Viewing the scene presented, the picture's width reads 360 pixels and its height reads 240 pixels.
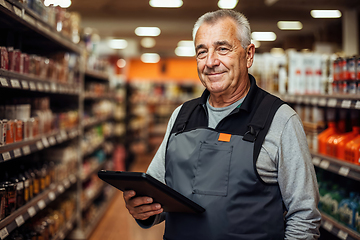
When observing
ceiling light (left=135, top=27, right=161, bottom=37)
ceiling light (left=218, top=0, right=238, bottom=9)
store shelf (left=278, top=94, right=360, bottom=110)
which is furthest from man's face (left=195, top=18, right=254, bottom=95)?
ceiling light (left=135, top=27, right=161, bottom=37)

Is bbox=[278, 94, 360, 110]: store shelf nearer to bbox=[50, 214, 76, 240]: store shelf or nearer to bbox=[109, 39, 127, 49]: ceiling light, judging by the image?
bbox=[50, 214, 76, 240]: store shelf

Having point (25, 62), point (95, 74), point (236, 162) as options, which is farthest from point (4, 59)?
point (95, 74)

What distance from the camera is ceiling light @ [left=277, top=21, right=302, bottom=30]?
8.88m

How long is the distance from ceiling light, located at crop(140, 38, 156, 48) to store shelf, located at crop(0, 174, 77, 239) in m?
8.93

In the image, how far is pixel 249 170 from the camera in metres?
1.39

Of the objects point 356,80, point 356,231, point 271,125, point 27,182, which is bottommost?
point 356,231

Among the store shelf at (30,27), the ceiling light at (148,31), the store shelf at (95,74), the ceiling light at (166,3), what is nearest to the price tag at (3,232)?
the store shelf at (30,27)

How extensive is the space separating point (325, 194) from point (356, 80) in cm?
104

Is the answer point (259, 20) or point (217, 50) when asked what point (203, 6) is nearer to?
point (259, 20)

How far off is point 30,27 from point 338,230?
2668mm

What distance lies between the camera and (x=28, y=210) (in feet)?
7.69

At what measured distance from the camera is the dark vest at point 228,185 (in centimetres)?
138

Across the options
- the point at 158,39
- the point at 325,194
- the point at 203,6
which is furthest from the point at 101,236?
the point at 158,39

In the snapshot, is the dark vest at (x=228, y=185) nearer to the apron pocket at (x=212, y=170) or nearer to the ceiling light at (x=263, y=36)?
the apron pocket at (x=212, y=170)
